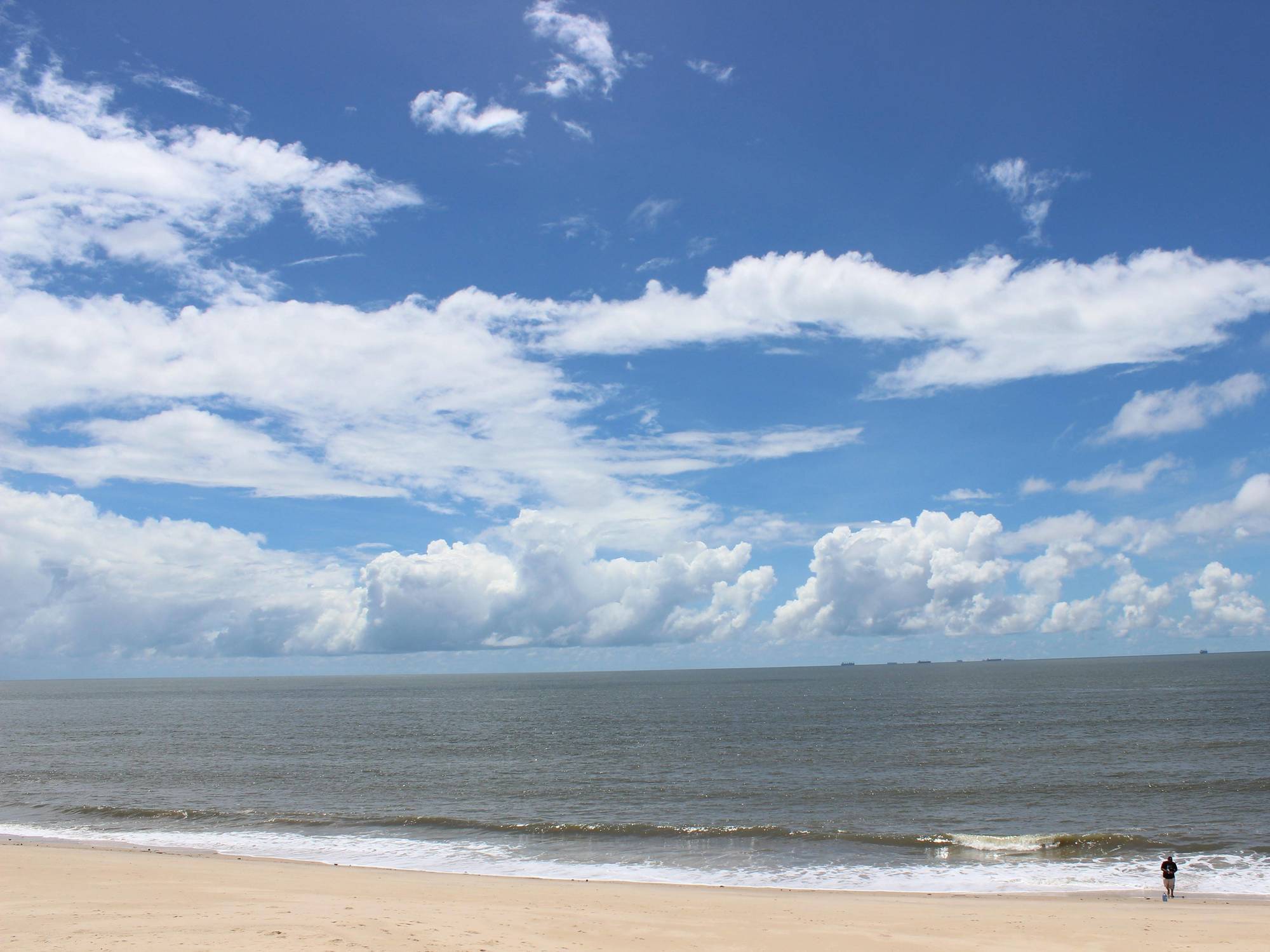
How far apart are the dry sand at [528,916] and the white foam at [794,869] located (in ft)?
5.23

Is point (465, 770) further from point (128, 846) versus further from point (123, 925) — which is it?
point (123, 925)

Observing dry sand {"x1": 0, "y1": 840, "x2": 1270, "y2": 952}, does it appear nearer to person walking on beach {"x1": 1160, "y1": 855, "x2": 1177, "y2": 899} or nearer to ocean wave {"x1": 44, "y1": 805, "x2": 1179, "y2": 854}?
person walking on beach {"x1": 1160, "y1": 855, "x2": 1177, "y2": 899}

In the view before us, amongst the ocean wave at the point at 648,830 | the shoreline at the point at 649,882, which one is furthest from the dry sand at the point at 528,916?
the ocean wave at the point at 648,830

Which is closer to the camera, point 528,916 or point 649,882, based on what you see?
point 528,916

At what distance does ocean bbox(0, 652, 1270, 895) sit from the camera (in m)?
32.7

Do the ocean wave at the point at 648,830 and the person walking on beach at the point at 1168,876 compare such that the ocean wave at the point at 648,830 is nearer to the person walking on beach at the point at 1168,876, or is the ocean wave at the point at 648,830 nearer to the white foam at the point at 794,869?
the white foam at the point at 794,869

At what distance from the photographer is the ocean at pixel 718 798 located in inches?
1287

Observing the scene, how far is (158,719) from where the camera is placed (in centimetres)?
12738


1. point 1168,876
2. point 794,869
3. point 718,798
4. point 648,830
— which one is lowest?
point 718,798

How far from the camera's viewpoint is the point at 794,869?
105ft

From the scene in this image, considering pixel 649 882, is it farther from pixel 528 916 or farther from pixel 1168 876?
pixel 1168 876

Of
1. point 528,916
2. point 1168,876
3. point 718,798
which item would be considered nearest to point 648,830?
point 718,798

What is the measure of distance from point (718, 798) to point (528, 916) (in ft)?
83.8

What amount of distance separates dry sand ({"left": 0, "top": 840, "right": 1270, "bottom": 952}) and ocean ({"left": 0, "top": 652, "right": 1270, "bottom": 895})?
3.09m
